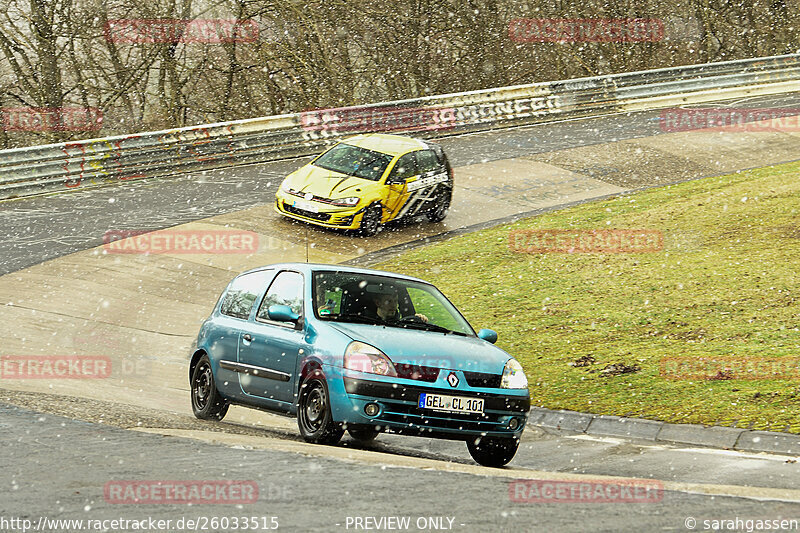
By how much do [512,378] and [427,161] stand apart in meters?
12.7

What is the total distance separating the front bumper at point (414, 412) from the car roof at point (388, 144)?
12653 millimetres

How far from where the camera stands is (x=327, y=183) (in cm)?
1977

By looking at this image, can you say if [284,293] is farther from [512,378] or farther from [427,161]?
[427,161]

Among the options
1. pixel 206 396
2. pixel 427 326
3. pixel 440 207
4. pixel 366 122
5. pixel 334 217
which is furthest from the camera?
pixel 366 122

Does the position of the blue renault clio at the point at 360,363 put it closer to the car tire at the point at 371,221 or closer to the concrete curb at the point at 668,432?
the concrete curb at the point at 668,432

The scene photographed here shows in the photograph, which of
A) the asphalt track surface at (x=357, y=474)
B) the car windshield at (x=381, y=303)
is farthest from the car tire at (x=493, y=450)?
the car windshield at (x=381, y=303)

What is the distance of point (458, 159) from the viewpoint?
83.0 feet

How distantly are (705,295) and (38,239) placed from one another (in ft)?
35.6

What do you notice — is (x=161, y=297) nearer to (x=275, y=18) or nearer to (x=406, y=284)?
(x=406, y=284)

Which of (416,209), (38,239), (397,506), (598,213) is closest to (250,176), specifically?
(416,209)

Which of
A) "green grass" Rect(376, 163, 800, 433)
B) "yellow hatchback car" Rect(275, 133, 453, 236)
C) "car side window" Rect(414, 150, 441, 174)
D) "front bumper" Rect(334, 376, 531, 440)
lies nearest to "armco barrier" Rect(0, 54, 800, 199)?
"yellow hatchback car" Rect(275, 133, 453, 236)

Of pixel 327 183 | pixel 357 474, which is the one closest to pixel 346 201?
pixel 327 183

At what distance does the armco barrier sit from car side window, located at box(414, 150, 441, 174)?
16.8 ft

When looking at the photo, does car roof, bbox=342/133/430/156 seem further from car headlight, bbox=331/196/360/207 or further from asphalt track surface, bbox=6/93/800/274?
asphalt track surface, bbox=6/93/800/274
